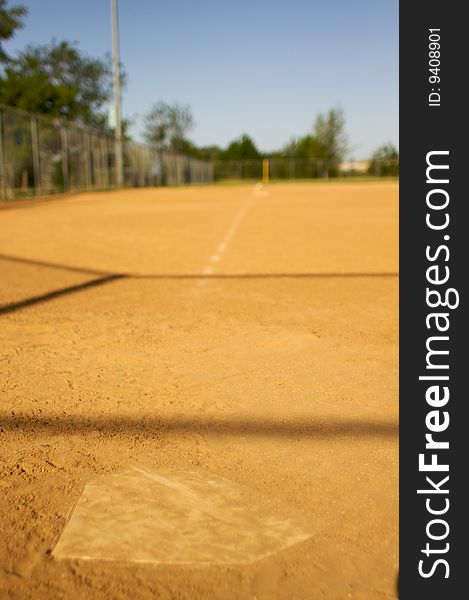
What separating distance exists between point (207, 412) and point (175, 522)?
89 centimetres

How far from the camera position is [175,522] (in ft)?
6.09

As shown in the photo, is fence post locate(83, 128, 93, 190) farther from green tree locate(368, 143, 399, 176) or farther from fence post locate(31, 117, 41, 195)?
green tree locate(368, 143, 399, 176)

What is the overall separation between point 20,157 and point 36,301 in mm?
15875

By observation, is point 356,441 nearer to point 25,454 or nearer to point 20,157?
point 25,454

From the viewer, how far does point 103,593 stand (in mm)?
1538

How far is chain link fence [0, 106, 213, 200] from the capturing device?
18438 mm

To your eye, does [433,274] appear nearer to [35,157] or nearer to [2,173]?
[2,173]

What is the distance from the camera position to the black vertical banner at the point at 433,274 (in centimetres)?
150

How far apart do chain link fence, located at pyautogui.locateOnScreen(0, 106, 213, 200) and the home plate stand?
57.5 feet

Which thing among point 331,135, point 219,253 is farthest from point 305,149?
point 219,253

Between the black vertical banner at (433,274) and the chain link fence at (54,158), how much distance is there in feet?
59.1

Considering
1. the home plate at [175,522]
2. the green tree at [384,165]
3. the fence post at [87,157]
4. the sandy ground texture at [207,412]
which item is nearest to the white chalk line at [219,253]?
the sandy ground texture at [207,412]

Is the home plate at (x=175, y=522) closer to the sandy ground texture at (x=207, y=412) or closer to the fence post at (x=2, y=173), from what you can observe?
the sandy ground texture at (x=207, y=412)

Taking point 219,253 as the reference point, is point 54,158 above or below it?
above
